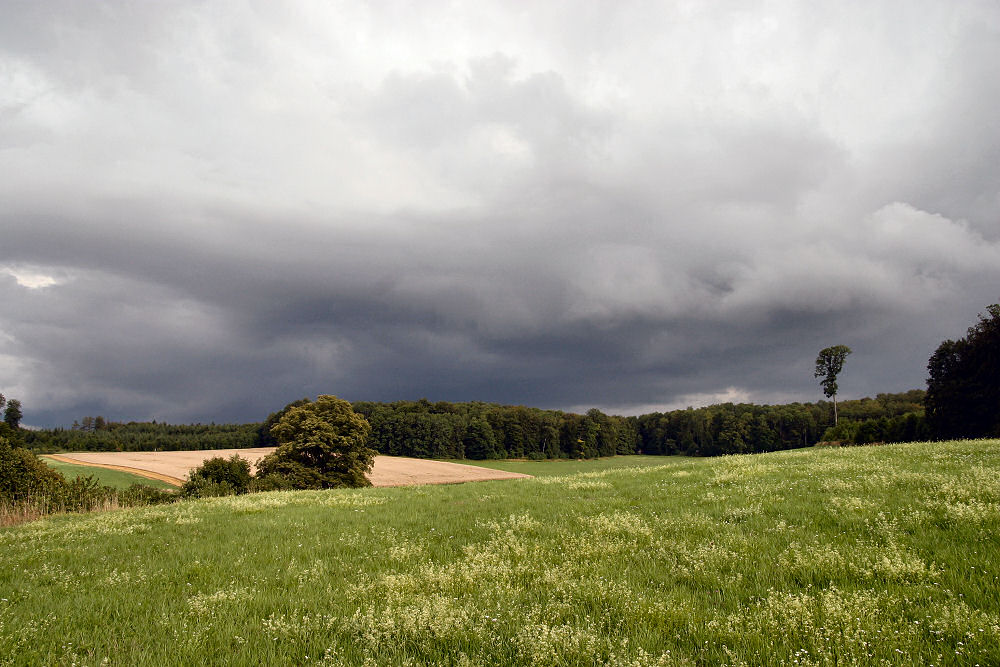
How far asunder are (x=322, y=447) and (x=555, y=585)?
1499 inches

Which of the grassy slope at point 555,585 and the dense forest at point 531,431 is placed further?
the dense forest at point 531,431

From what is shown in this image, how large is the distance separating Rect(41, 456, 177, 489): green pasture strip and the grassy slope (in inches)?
1827

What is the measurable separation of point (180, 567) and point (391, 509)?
8229 millimetres

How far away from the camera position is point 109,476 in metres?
59.3

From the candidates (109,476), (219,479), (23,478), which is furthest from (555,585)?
(109,476)

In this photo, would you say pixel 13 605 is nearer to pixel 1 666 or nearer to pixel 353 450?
pixel 1 666

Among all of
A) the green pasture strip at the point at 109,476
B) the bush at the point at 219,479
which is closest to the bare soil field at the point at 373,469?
the green pasture strip at the point at 109,476

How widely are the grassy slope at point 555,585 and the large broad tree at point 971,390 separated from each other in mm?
70552

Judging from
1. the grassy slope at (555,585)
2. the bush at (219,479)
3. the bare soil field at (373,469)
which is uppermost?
the grassy slope at (555,585)

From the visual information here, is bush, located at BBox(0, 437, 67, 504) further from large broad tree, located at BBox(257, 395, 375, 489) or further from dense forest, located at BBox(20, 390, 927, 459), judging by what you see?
dense forest, located at BBox(20, 390, 927, 459)

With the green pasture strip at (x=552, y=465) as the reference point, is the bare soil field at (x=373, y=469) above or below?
above

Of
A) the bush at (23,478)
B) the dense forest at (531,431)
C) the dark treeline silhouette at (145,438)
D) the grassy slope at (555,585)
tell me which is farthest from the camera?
the dense forest at (531,431)

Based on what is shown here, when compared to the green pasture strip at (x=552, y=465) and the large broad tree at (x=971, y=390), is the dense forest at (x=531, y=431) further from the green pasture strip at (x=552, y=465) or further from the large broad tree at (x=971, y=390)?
the large broad tree at (x=971, y=390)

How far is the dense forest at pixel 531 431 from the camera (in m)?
121
